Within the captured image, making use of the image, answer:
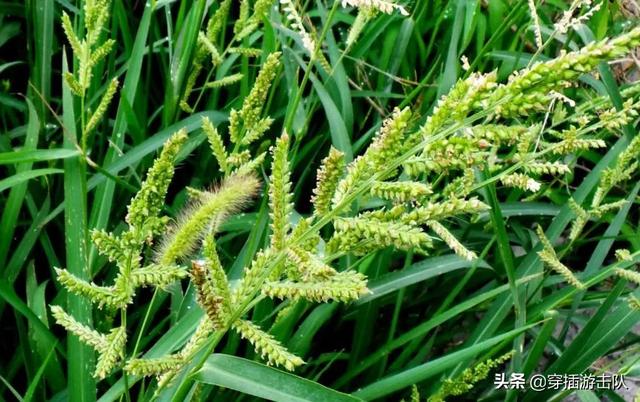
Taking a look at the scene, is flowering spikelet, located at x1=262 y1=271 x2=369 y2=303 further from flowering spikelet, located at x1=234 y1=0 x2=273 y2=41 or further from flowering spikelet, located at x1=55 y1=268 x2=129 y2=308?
flowering spikelet, located at x1=234 y1=0 x2=273 y2=41

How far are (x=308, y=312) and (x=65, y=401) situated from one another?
0.53 m

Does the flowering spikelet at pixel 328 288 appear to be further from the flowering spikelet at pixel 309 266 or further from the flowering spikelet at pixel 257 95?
the flowering spikelet at pixel 257 95

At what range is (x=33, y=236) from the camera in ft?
5.16

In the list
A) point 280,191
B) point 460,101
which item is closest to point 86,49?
point 280,191

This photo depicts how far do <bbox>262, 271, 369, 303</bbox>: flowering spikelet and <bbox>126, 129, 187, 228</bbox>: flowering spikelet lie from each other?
16 centimetres

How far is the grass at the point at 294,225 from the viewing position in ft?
4.36

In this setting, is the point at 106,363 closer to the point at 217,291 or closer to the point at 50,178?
the point at 217,291

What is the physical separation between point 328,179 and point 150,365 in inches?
11.2

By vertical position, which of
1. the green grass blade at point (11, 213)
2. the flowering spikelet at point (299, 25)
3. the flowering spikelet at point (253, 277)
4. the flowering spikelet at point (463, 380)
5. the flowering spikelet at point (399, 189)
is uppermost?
the flowering spikelet at point (399, 189)

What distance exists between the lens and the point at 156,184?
0.76m

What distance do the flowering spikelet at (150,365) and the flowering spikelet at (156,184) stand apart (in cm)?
14

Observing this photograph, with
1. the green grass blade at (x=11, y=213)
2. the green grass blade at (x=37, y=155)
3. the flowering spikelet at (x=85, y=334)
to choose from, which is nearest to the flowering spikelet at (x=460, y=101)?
the flowering spikelet at (x=85, y=334)

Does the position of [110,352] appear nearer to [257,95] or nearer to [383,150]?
[383,150]

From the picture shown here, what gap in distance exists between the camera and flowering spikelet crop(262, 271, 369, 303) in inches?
24.4
